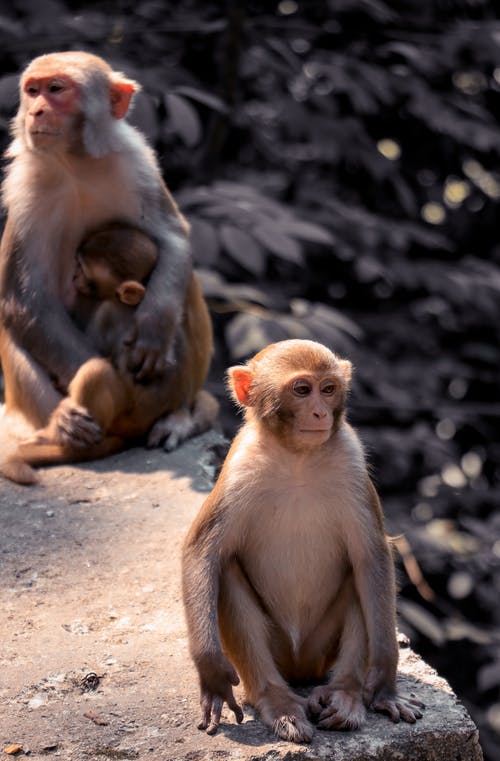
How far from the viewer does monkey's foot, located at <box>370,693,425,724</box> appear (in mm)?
3330

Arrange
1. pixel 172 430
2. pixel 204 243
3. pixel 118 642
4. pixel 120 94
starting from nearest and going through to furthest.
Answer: pixel 118 642
pixel 120 94
pixel 172 430
pixel 204 243

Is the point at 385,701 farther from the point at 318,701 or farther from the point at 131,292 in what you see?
the point at 131,292

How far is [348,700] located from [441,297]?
5.09 meters

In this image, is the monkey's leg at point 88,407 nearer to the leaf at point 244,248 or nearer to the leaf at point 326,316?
the leaf at point 244,248

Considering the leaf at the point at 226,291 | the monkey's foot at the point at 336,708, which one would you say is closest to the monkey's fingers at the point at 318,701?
the monkey's foot at the point at 336,708

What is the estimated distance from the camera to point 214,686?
3307 millimetres

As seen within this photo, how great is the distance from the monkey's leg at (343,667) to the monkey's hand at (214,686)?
247mm

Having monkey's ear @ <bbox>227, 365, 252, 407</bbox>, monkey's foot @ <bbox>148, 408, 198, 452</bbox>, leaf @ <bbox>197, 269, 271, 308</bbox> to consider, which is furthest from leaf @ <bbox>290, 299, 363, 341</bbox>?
monkey's ear @ <bbox>227, 365, 252, 407</bbox>

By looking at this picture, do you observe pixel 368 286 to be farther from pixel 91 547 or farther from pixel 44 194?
pixel 91 547

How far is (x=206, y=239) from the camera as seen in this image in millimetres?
5875

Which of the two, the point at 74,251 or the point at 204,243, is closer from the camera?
the point at 74,251

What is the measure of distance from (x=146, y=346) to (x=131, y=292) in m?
0.27

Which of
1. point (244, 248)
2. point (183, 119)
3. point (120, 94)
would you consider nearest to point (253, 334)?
point (244, 248)

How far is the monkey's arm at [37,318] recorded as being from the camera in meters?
5.54
